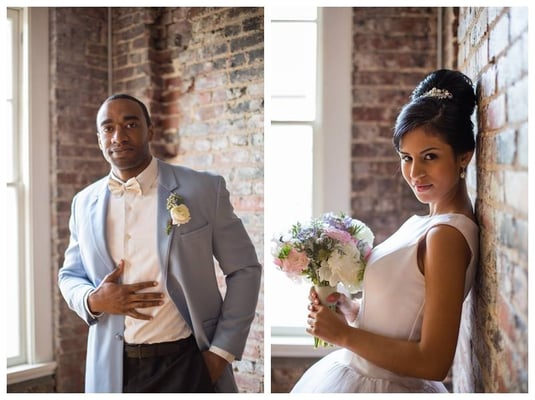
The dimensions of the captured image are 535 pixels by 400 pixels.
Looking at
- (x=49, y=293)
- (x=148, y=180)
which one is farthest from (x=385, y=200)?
(x=49, y=293)

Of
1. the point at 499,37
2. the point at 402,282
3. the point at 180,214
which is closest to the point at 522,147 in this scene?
the point at 499,37

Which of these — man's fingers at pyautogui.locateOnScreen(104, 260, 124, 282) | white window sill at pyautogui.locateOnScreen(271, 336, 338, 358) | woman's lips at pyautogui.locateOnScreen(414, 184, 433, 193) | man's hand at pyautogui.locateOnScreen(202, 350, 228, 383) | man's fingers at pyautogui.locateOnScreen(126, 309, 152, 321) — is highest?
woman's lips at pyautogui.locateOnScreen(414, 184, 433, 193)

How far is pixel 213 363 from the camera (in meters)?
2.17

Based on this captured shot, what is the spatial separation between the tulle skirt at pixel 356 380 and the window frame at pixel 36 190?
2051 mm

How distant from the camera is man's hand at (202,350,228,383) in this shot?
2.17 m

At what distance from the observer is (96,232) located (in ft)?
7.34

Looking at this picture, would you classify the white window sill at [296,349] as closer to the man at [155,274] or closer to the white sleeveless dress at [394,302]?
the man at [155,274]

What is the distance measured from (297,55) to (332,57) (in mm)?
234

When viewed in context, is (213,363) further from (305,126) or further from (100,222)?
(305,126)

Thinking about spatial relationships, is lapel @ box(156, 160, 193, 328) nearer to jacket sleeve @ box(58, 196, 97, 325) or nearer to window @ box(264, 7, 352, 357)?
jacket sleeve @ box(58, 196, 97, 325)

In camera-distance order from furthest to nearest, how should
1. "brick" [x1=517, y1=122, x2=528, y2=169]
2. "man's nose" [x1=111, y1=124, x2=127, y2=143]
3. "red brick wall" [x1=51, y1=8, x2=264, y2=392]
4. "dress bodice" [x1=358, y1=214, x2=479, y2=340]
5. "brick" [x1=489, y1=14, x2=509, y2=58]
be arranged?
"red brick wall" [x1=51, y1=8, x2=264, y2=392] → "man's nose" [x1=111, y1=124, x2=127, y2=143] → "dress bodice" [x1=358, y1=214, x2=479, y2=340] → "brick" [x1=489, y1=14, x2=509, y2=58] → "brick" [x1=517, y1=122, x2=528, y2=169]

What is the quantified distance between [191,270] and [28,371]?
5.66ft

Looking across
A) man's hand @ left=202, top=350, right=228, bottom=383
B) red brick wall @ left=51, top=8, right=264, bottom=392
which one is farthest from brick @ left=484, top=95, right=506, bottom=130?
red brick wall @ left=51, top=8, right=264, bottom=392

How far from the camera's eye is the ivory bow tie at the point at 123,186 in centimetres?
225
